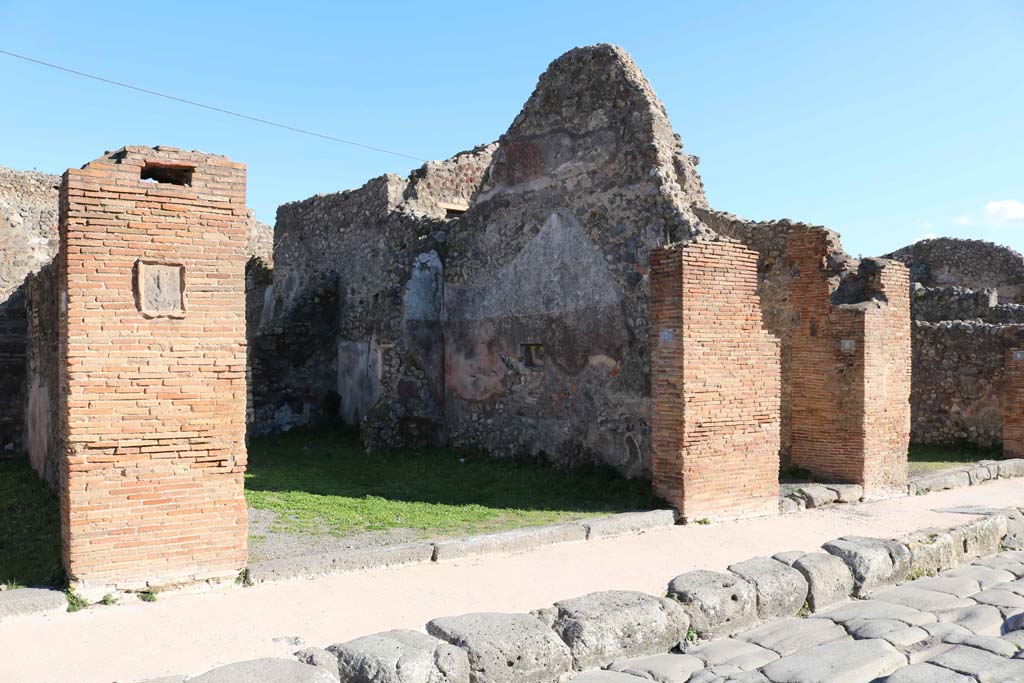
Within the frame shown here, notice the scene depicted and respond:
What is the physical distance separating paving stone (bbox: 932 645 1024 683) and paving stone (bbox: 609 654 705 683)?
119cm

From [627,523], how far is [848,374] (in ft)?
11.4

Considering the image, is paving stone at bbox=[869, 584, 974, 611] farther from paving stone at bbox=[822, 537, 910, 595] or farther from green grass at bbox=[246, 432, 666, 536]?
green grass at bbox=[246, 432, 666, 536]

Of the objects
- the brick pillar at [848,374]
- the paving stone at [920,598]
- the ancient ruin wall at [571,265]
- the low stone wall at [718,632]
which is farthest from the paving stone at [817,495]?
the paving stone at [920,598]

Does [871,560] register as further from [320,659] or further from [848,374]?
[320,659]

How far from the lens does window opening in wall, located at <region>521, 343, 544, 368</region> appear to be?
995cm

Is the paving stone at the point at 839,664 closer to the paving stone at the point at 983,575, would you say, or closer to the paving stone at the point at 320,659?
the paving stone at the point at 983,575

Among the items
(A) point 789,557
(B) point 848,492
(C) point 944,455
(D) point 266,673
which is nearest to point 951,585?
(A) point 789,557

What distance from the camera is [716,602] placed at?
4.79 m

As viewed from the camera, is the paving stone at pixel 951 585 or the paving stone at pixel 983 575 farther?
the paving stone at pixel 983 575

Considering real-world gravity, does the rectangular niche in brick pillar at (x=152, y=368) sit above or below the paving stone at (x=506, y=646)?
above

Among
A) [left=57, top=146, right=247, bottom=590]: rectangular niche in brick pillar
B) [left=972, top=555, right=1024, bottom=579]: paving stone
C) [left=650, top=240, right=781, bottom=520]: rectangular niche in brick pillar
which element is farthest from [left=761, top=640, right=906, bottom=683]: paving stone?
[left=57, top=146, right=247, bottom=590]: rectangular niche in brick pillar

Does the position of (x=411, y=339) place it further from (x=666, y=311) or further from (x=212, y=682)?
(x=212, y=682)

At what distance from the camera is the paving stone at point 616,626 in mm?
4230

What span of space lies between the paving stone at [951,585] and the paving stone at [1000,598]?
7 cm
